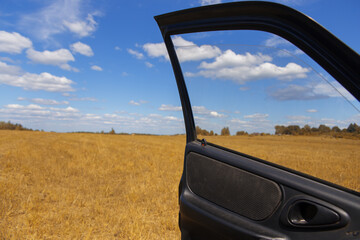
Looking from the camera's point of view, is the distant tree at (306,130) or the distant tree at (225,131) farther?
the distant tree at (225,131)

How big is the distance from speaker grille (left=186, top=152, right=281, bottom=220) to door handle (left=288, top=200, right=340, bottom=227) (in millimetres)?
108

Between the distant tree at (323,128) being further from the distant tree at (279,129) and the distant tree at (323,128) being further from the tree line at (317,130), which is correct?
the distant tree at (279,129)

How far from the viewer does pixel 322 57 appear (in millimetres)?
1503

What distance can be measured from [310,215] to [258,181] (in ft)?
1.12

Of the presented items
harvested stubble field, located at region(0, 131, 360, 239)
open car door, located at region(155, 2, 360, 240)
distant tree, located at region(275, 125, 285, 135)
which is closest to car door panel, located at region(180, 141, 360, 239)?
open car door, located at region(155, 2, 360, 240)

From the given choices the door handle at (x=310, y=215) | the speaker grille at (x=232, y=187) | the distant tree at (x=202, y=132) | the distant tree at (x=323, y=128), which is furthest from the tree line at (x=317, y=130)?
the door handle at (x=310, y=215)

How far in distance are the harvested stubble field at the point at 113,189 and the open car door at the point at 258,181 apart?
14 cm

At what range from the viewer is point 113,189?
6840 millimetres

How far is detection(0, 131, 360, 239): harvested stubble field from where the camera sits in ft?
5.52

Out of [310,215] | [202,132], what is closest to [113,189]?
[202,132]

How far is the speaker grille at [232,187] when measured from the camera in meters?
1.68

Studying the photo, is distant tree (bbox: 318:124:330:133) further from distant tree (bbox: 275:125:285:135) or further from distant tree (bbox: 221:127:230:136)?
distant tree (bbox: 221:127:230:136)

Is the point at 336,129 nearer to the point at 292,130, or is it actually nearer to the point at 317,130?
the point at 317,130

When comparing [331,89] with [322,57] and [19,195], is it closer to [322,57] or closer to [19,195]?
[322,57]
